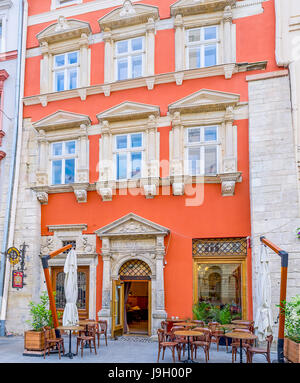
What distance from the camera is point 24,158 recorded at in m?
14.3

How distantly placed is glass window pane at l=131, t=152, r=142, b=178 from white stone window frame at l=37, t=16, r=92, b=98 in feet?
9.75

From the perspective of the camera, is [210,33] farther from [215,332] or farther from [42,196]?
[215,332]

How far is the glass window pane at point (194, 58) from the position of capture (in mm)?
13078

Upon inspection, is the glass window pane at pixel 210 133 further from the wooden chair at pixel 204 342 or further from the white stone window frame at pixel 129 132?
the wooden chair at pixel 204 342

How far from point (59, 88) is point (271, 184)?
858 cm

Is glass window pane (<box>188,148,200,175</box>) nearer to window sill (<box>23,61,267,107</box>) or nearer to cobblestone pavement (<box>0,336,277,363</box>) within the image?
window sill (<box>23,61,267,107</box>)

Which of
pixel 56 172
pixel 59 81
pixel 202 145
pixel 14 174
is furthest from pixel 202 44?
pixel 14 174

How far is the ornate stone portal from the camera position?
12.1 metres

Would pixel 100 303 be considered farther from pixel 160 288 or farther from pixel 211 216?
pixel 211 216

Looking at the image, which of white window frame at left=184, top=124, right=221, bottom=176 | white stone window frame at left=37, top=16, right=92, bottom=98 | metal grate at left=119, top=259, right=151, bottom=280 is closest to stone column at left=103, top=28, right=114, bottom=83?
white stone window frame at left=37, top=16, right=92, bottom=98

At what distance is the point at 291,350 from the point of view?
305 inches

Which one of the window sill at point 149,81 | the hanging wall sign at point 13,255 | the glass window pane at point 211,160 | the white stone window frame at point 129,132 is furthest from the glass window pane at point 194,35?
the hanging wall sign at point 13,255

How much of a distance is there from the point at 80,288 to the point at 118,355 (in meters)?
3.87
